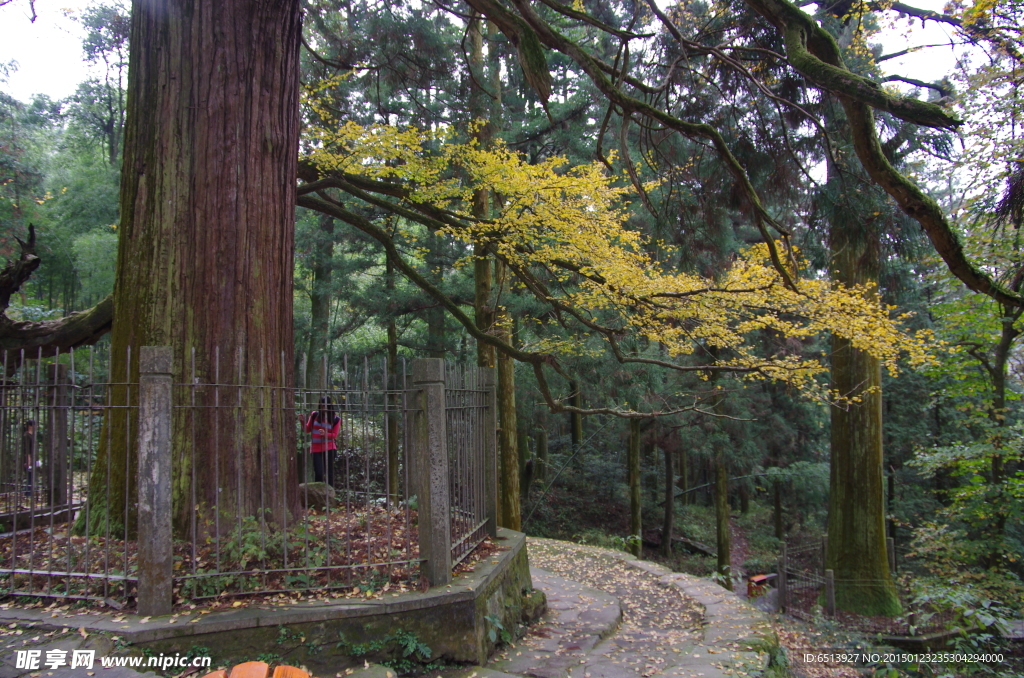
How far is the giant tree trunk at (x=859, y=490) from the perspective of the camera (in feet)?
34.7

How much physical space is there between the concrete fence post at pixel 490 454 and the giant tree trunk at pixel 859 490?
7463 millimetres

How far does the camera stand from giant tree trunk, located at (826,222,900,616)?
34.7 feet

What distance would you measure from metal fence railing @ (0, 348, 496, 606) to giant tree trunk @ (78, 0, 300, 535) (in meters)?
0.02

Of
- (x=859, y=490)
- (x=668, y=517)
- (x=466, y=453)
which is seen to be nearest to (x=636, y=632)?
(x=466, y=453)

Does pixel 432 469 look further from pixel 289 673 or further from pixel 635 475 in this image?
pixel 635 475

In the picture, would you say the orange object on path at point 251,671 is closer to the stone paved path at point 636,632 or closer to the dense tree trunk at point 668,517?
the stone paved path at point 636,632

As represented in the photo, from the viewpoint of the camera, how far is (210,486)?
419 cm

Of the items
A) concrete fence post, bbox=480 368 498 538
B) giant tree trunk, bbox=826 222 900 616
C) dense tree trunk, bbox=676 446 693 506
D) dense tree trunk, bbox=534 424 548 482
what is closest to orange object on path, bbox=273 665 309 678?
concrete fence post, bbox=480 368 498 538

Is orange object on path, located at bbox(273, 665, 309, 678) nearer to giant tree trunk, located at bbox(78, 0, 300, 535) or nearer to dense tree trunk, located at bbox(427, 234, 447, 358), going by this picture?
giant tree trunk, located at bbox(78, 0, 300, 535)

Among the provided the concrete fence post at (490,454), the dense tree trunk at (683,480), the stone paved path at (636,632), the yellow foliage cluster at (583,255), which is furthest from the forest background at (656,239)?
the dense tree trunk at (683,480)

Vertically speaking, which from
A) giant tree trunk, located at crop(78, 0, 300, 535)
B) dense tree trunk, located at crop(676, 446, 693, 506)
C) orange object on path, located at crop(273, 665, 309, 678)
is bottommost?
dense tree trunk, located at crop(676, 446, 693, 506)

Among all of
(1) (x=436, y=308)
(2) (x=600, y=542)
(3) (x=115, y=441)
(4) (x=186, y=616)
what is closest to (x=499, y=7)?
(3) (x=115, y=441)

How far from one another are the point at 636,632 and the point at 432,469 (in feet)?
9.97

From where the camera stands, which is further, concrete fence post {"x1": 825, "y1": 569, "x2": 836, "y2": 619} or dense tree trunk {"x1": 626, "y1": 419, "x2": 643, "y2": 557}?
dense tree trunk {"x1": 626, "y1": 419, "x2": 643, "y2": 557}
